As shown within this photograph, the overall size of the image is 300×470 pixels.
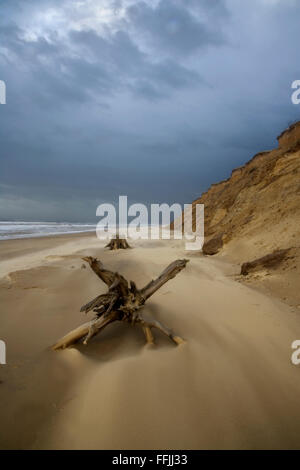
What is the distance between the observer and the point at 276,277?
4.55 meters

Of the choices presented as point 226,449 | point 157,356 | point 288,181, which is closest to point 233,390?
point 226,449

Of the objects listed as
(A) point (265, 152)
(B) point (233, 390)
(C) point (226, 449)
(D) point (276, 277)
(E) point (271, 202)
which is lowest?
(C) point (226, 449)

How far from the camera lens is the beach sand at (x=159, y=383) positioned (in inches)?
57.1

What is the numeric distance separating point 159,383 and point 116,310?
966 millimetres

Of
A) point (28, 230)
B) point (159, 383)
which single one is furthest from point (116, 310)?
point (28, 230)

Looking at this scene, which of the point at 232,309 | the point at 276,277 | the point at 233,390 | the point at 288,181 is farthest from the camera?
the point at 288,181

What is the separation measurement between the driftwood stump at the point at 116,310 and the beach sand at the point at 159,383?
0.13 metres

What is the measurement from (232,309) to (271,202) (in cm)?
678

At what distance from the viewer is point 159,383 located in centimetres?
185

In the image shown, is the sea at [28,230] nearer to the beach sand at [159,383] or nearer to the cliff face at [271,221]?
the cliff face at [271,221]

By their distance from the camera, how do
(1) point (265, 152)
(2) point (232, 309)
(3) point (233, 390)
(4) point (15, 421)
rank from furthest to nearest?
(1) point (265, 152) → (2) point (232, 309) → (3) point (233, 390) → (4) point (15, 421)

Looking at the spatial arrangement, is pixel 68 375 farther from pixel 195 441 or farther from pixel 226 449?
pixel 226 449

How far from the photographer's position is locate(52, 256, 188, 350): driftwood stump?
241 cm

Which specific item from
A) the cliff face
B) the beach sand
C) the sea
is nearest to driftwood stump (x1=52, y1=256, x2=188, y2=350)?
the beach sand
